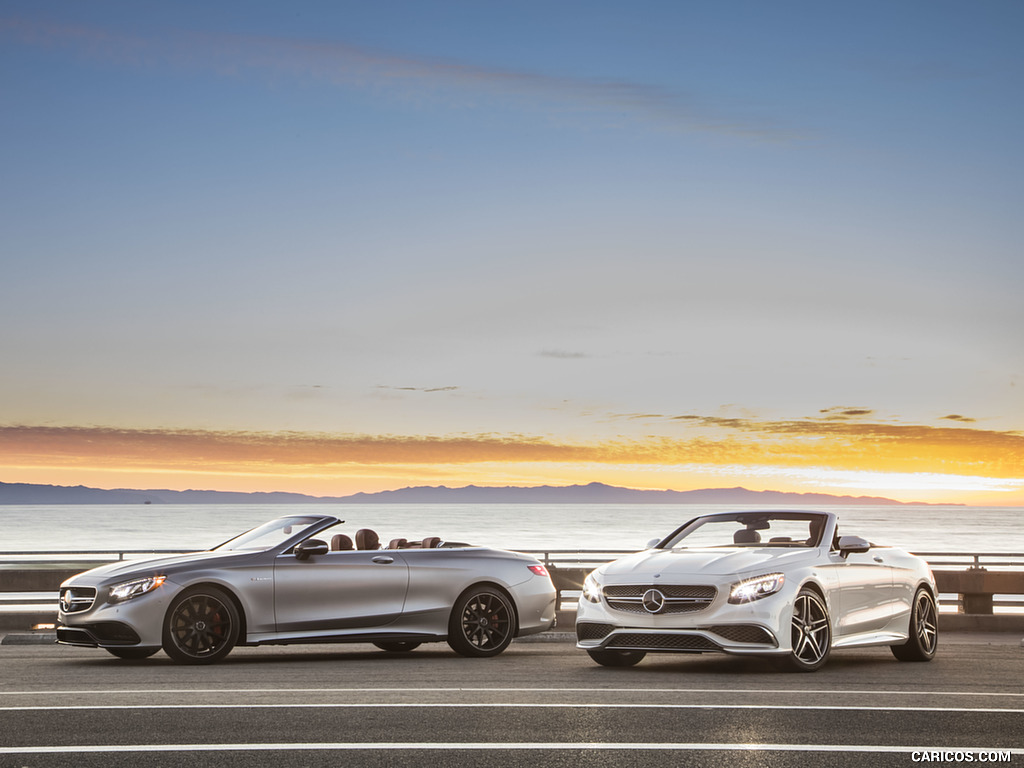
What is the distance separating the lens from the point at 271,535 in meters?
13.0

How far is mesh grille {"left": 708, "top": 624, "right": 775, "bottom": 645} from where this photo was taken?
10.7 m

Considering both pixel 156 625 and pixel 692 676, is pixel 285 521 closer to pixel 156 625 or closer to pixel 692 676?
pixel 156 625

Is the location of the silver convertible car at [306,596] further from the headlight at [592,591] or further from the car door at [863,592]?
the car door at [863,592]

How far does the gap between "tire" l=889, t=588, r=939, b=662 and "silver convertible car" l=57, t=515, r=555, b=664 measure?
383cm

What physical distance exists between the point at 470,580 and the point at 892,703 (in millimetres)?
5362

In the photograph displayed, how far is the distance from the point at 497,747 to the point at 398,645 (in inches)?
290

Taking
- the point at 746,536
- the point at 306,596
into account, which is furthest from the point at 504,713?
the point at 306,596

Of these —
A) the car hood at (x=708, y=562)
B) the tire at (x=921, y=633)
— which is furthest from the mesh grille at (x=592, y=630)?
the tire at (x=921, y=633)

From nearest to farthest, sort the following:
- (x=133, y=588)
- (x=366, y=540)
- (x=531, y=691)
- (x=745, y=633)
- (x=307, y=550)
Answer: (x=531, y=691) → (x=745, y=633) → (x=133, y=588) → (x=307, y=550) → (x=366, y=540)

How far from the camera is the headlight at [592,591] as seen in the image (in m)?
11.6

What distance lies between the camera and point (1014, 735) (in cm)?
751

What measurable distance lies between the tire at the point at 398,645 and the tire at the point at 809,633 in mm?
4265

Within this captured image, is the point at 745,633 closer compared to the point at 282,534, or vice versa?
the point at 745,633

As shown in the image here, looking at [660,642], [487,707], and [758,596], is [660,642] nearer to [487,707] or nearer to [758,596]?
[758,596]
